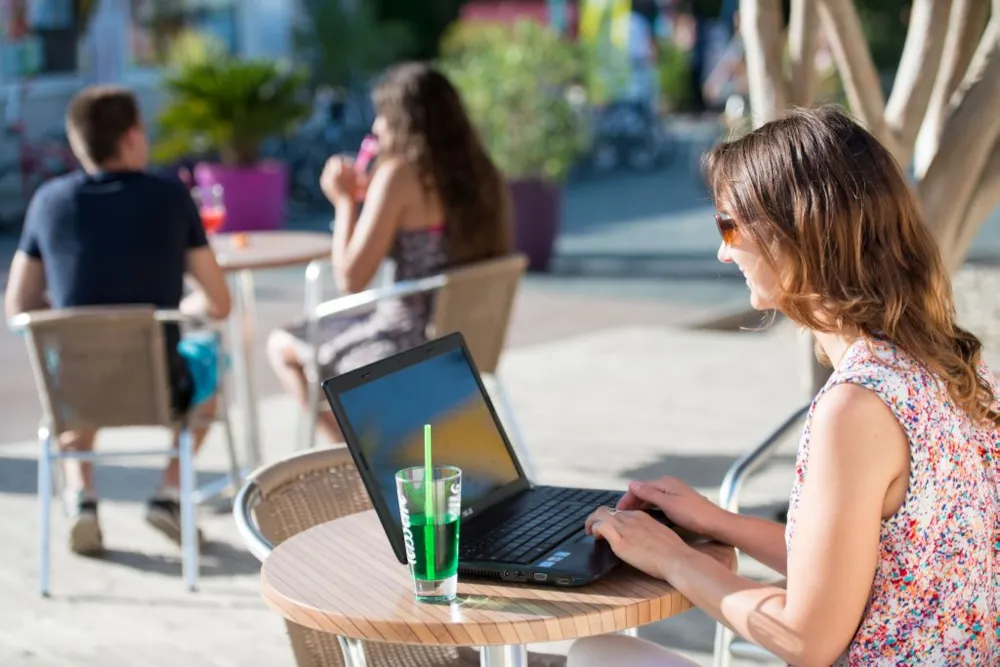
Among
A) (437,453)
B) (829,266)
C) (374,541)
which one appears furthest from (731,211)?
(374,541)

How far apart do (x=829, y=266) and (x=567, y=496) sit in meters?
0.78

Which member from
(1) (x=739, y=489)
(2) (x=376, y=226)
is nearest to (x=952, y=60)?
(2) (x=376, y=226)

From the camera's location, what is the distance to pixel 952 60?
467 centimetres

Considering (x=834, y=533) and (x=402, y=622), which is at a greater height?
(x=834, y=533)

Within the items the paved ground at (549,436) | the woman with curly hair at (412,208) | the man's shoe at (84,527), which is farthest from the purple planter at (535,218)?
the man's shoe at (84,527)

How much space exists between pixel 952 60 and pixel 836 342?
294 centimetres

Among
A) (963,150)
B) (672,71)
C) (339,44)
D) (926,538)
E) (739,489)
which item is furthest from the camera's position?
(672,71)

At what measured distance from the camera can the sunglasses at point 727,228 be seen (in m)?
2.09

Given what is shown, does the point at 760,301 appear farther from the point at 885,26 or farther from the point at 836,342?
the point at 885,26

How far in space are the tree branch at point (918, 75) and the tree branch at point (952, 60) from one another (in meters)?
0.06

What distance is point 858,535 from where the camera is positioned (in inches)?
73.3

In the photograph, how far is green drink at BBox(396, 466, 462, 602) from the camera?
201cm

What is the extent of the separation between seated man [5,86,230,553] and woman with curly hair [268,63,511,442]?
540mm

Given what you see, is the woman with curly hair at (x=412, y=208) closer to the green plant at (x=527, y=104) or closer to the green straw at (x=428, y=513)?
the green straw at (x=428, y=513)
